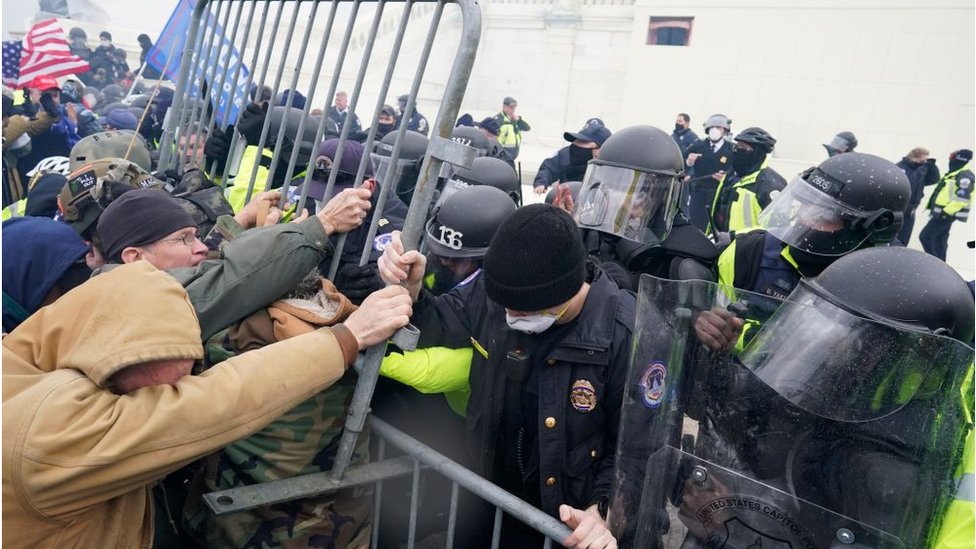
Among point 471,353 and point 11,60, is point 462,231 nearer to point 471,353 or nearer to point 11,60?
point 471,353

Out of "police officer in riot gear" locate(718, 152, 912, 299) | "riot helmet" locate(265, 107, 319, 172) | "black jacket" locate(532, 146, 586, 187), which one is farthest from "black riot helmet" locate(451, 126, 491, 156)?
"police officer in riot gear" locate(718, 152, 912, 299)

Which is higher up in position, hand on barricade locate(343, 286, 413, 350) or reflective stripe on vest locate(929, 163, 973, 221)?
reflective stripe on vest locate(929, 163, 973, 221)

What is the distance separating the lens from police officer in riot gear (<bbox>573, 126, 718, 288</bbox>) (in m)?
3.29

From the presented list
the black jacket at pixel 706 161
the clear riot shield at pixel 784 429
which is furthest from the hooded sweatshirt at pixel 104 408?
the black jacket at pixel 706 161

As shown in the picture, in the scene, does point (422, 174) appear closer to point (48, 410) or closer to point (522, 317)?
point (522, 317)

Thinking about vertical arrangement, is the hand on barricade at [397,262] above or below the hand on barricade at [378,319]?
above

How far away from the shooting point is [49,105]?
22.7 feet

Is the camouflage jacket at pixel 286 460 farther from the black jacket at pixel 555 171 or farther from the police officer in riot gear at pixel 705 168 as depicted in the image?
the police officer in riot gear at pixel 705 168

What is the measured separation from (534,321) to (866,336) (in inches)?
36.4

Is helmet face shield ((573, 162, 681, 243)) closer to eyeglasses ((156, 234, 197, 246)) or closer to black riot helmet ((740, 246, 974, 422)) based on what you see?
black riot helmet ((740, 246, 974, 422))

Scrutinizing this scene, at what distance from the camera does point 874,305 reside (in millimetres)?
1640

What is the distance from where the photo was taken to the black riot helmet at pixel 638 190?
3.33 metres

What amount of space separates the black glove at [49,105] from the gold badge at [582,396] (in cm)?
732

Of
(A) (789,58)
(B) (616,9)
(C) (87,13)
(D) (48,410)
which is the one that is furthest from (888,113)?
(C) (87,13)
